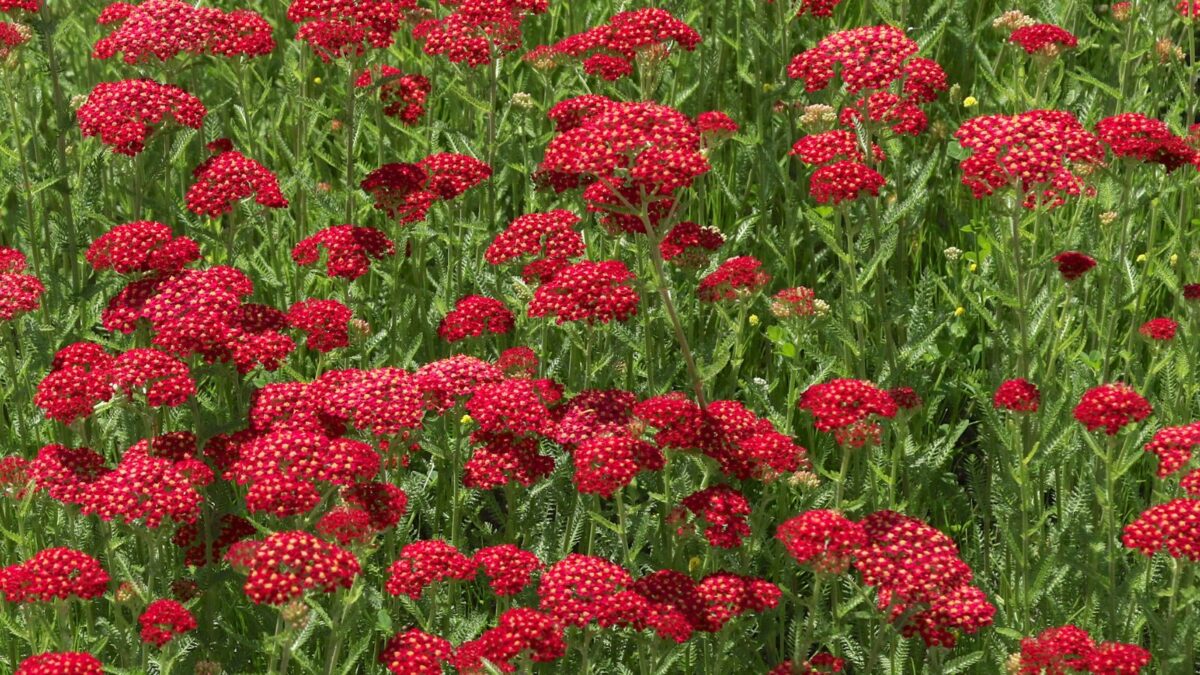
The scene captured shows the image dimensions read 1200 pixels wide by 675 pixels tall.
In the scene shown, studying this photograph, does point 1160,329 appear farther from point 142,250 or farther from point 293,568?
point 142,250

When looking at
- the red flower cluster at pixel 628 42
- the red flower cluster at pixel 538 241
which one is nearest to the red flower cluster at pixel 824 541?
the red flower cluster at pixel 538 241

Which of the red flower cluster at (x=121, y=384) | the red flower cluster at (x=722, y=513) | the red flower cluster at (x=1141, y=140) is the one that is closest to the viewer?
the red flower cluster at (x=722, y=513)

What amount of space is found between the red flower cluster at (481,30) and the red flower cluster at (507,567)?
8.03ft

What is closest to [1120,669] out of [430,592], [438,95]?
[430,592]

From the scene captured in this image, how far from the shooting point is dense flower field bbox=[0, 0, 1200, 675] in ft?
15.9

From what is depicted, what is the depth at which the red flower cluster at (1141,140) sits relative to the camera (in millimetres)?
5848

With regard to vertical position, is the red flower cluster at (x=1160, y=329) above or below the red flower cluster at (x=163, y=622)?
above

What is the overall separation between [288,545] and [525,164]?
2.97 m

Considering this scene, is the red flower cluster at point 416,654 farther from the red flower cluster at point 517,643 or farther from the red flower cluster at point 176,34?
the red flower cluster at point 176,34

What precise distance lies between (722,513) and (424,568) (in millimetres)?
876

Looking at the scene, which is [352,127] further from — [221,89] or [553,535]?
[221,89]

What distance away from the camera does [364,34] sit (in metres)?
6.39

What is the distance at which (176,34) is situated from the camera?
6.58 m

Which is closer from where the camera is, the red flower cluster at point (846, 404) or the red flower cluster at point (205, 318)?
the red flower cluster at point (846, 404)
